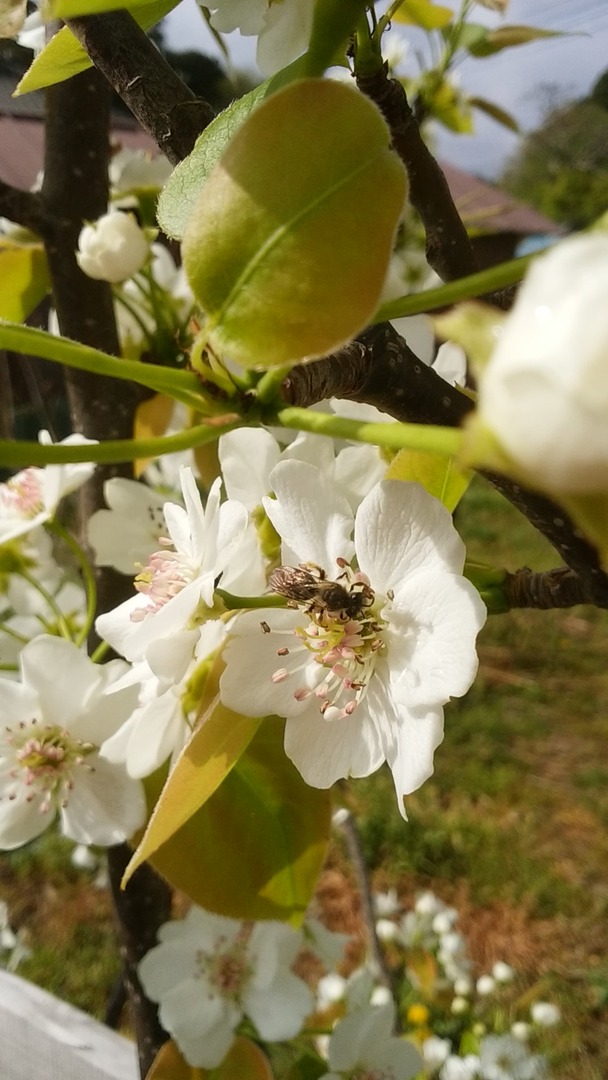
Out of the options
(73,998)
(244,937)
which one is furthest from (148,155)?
(73,998)

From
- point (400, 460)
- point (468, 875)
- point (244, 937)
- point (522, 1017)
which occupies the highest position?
point (400, 460)

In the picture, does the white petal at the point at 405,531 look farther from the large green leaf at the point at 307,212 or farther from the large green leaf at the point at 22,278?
the large green leaf at the point at 22,278

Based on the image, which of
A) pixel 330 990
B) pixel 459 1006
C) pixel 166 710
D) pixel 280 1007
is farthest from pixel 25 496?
pixel 459 1006

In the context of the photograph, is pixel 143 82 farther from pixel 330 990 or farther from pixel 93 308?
pixel 330 990

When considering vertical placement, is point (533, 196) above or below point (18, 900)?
below

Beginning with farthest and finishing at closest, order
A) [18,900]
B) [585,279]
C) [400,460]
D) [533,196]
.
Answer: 1. [533,196]
2. [18,900]
3. [400,460]
4. [585,279]

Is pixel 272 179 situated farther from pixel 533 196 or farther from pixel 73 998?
pixel 533 196
